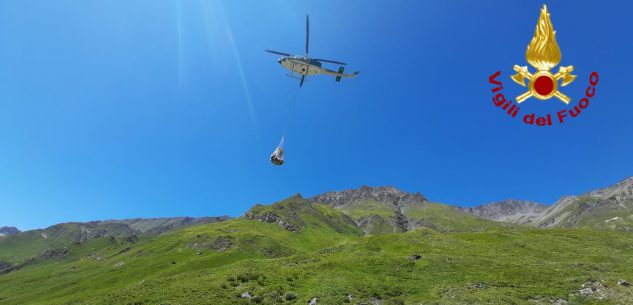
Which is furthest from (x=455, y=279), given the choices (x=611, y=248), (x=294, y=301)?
(x=611, y=248)

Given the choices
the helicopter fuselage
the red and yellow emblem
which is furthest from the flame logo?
the helicopter fuselage

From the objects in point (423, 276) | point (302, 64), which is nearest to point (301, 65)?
point (302, 64)

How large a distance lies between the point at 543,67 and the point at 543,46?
3.03 feet

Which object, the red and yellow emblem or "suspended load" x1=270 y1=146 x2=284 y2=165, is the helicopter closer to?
"suspended load" x1=270 y1=146 x2=284 y2=165

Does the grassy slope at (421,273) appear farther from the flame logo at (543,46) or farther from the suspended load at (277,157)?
the flame logo at (543,46)

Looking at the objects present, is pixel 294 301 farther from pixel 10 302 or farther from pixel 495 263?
pixel 10 302

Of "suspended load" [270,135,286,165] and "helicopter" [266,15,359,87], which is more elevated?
"helicopter" [266,15,359,87]

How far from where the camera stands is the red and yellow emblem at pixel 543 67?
639 inches

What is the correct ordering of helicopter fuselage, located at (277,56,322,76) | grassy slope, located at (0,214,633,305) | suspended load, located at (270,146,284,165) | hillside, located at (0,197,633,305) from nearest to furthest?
suspended load, located at (270,146,284,165), hillside, located at (0,197,633,305), grassy slope, located at (0,214,633,305), helicopter fuselage, located at (277,56,322,76)

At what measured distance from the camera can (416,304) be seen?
48.0 m

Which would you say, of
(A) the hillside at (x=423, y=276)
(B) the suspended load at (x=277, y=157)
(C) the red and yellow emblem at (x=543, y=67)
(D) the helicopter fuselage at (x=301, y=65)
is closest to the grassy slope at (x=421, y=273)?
(A) the hillside at (x=423, y=276)

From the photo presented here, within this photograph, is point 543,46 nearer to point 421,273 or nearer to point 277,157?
point 277,157

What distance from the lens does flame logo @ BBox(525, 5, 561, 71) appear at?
650 inches

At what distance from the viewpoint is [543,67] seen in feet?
54.9
